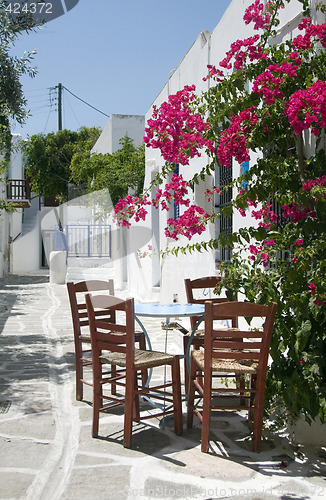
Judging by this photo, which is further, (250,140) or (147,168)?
(147,168)

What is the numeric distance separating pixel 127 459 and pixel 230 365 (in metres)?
0.92

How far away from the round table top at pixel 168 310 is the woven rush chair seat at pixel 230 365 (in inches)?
12.9

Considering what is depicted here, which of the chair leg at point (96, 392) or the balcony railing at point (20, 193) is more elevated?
the balcony railing at point (20, 193)

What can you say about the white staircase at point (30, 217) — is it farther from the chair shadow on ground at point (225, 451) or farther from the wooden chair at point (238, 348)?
the wooden chair at point (238, 348)

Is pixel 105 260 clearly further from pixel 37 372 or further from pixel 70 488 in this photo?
pixel 70 488

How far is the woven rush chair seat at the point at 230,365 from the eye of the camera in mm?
3609

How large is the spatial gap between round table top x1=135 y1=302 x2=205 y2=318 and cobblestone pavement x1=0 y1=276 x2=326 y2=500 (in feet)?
2.82

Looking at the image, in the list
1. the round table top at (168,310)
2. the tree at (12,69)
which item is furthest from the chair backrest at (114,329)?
the tree at (12,69)

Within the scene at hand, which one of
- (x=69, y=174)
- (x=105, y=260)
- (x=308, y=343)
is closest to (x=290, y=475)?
(x=308, y=343)

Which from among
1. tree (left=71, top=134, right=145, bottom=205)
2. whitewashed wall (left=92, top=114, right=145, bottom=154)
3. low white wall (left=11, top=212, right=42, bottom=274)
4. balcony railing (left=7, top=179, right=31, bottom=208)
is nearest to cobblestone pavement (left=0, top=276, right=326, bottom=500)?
tree (left=71, top=134, right=145, bottom=205)

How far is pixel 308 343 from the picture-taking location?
370 centimetres

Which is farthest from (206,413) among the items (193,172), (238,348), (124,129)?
(124,129)

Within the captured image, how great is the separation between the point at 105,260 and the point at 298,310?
18620mm

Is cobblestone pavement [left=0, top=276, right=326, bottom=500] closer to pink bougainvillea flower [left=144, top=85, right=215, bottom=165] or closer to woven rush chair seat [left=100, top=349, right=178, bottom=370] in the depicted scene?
woven rush chair seat [left=100, top=349, right=178, bottom=370]
